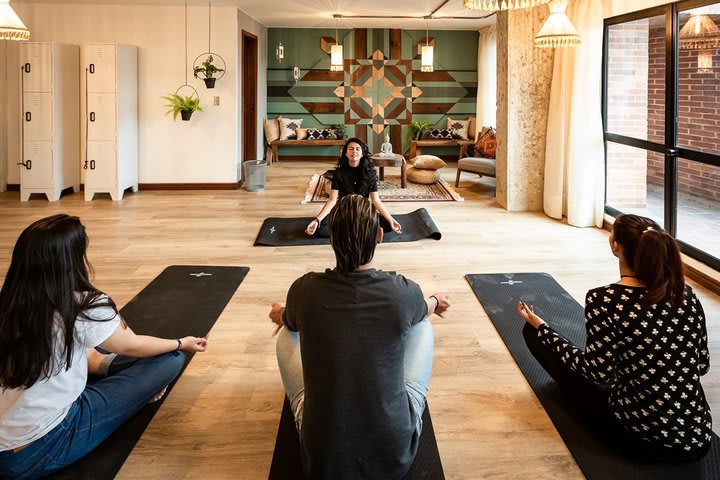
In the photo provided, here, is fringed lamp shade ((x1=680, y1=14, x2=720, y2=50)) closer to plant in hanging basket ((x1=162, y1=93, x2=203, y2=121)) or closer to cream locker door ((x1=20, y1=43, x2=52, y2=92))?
plant in hanging basket ((x1=162, y1=93, x2=203, y2=121))

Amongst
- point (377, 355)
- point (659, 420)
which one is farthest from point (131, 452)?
point (659, 420)

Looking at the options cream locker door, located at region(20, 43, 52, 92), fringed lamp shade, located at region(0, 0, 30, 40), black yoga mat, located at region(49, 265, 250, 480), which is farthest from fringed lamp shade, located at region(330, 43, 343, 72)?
black yoga mat, located at region(49, 265, 250, 480)

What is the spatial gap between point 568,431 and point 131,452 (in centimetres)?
161

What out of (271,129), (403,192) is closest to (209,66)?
(403,192)

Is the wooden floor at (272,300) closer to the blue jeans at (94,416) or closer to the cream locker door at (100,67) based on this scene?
the blue jeans at (94,416)

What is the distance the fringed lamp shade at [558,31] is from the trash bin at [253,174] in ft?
14.1

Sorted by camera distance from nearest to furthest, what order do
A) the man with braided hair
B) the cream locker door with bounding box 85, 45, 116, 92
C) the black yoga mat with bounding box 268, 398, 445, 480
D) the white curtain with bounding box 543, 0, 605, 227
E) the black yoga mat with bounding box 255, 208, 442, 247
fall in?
the man with braided hair < the black yoga mat with bounding box 268, 398, 445, 480 < the black yoga mat with bounding box 255, 208, 442, 247 < the white curtain with bounding box 543, 0, 605, 227 < the cream locker door with bounding box 85, 45, 116, 92

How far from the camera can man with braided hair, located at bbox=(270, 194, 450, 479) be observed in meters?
1.79

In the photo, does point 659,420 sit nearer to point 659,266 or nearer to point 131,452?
point 659,266

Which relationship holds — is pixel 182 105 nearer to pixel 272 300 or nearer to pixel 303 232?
pixel 303 232

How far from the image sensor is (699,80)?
461 centimetres

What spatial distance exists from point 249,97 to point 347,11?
2.11 metres

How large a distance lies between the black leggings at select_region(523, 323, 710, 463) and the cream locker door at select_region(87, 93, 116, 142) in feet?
20.7

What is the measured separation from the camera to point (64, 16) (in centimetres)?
785
